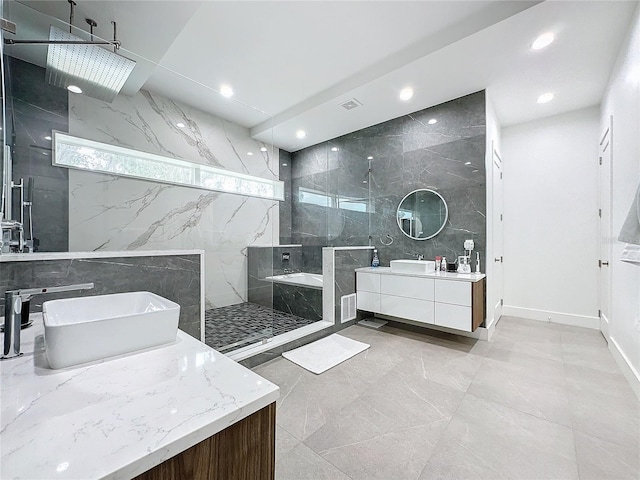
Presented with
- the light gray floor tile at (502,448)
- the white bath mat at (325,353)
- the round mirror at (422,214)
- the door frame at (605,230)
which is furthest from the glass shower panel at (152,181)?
the door frame at (605,230)

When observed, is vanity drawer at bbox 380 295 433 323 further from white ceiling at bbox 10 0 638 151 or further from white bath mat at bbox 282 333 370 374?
white ceiling at bbox 10 0 638 151

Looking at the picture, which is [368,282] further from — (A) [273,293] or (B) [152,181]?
(B) [152,181]

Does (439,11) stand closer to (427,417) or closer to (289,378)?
(427,417)

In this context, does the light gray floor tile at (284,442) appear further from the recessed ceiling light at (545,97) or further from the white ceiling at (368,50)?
the recessed ceiling light at (545,97)

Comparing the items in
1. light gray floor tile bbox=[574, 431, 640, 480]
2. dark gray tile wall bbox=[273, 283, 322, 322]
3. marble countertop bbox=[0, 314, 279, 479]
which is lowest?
light gray floor tile bbox=[574, 431, 640, 480]

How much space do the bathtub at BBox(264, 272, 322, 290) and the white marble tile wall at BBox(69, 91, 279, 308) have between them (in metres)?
0.67

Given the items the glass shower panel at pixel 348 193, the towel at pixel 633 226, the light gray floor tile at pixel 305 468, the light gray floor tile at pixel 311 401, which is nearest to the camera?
the light gray floor tile at pixel 305 468

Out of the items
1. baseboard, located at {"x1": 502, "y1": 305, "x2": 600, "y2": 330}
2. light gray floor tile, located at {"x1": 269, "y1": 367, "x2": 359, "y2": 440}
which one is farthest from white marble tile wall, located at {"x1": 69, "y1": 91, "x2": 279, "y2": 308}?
baseboard, located at {"x1": 502, "y1": 305, "x2": 600, "y2": 330}

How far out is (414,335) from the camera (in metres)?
3.24

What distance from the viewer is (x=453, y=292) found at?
2.79 meters

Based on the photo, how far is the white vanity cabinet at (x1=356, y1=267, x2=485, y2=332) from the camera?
2.72 meters

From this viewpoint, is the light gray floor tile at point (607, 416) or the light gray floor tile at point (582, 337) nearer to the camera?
the light gray floor tile at point (607, 416)

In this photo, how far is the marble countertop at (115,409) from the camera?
1.69 feet

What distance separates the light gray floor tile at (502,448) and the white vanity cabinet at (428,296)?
1.05 metres
